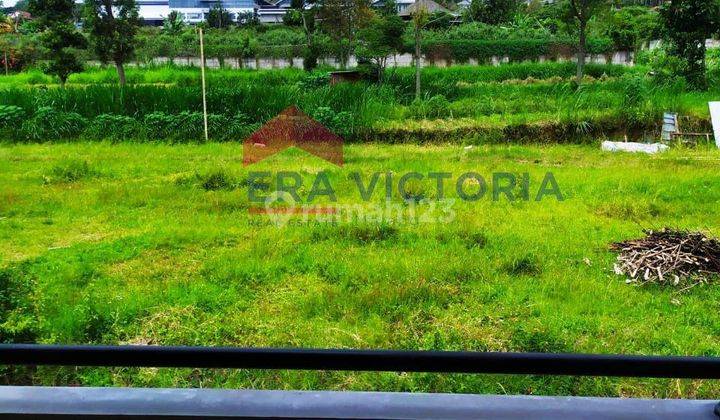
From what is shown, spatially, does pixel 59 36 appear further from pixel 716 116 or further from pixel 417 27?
pixel 716 116

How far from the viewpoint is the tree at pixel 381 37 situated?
6254 millimetres

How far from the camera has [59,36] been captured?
222 inches

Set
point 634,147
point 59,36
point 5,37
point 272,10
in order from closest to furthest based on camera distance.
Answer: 1. point 634,147
2. point 59,36
3. point 5,37
4. point 272,10

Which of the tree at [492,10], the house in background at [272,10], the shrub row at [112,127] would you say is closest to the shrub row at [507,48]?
the tree at [492,10]

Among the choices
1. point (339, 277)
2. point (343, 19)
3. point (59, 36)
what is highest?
point (343, 19)

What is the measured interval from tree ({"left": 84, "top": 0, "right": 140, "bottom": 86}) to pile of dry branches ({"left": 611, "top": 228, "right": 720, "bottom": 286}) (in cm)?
486

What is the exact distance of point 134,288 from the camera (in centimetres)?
220

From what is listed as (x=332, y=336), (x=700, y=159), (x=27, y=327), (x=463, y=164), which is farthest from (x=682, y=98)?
(x=27, y=327)

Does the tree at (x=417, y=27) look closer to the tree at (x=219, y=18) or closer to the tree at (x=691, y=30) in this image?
the tree at (x=219, y=18)

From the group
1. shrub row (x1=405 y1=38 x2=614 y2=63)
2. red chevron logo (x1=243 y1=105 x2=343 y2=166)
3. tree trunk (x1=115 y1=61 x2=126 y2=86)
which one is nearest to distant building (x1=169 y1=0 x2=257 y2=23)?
tree trunk (x1=115 y1=61 x2=126 y2=86)

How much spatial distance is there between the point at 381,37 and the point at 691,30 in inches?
132

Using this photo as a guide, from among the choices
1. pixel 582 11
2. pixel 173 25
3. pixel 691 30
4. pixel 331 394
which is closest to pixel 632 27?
pixel 691 30

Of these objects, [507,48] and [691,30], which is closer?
[691,30]

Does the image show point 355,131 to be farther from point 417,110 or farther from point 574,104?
point 574,104
